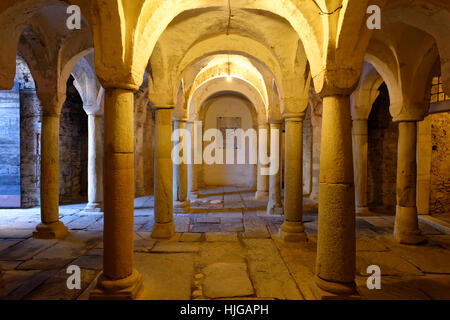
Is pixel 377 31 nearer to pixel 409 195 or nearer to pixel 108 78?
pixel 409 195

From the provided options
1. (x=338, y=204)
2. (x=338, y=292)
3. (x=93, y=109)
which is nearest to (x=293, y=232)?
(x=338, y=292)

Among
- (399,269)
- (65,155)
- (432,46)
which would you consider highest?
(432,46)

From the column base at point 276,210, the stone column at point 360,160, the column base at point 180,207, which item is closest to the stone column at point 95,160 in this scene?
the column base at point 180,207

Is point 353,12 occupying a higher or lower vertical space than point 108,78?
higher

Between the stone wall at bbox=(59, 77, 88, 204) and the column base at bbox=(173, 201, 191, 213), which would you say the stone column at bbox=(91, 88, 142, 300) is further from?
the stone wall at bbox=(59, 77, 88, 204)

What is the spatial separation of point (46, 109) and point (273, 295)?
5588mm

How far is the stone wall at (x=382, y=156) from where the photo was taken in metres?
9.83

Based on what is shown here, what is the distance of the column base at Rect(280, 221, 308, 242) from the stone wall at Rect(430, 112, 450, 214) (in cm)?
558

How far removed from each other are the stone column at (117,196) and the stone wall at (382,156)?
358 inches

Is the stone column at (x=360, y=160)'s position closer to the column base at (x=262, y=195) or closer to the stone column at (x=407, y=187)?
the stone column at (x=407, y=187)

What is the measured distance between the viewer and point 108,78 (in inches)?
118

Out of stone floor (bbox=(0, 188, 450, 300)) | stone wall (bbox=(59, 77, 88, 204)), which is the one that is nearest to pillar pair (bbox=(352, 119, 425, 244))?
stone floor (bbox=(0, 188, 450, 300))

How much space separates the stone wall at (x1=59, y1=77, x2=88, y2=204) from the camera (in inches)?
405
